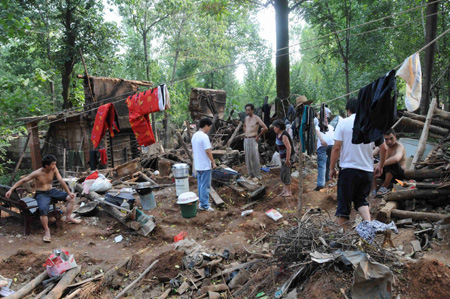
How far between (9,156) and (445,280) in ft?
81.0

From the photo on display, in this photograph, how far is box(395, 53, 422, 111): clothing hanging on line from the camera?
3.50 m

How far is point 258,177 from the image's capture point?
A: 9.16 m

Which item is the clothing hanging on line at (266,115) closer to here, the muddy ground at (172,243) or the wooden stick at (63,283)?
the muddy ground at (172,243)

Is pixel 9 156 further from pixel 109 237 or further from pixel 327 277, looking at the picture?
pixel 327 277

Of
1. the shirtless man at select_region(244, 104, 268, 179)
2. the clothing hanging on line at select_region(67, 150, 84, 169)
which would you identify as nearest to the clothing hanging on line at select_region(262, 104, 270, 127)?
the shirtless man at select_region(244, 104, 268, 179)

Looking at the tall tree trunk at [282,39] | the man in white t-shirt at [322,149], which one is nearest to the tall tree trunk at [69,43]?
the tall tree trunk at [282,39]

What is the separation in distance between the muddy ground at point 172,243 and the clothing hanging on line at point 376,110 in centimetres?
118

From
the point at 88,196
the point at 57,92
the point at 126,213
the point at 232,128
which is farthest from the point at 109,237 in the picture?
the point at 57,92

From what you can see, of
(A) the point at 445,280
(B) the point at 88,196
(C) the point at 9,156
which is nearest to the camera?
(A) the point at 445,280

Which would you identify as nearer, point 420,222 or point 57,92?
point 420,222

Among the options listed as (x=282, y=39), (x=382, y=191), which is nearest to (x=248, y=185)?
(x=382, y=191)

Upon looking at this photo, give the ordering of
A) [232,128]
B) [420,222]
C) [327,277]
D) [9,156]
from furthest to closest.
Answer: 1. [9,156]
2. [232,128]
3. [420,222]
4. [327,277]

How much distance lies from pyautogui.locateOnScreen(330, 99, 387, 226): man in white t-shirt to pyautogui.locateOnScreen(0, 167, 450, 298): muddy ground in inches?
16.5

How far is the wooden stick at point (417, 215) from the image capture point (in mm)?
4551
